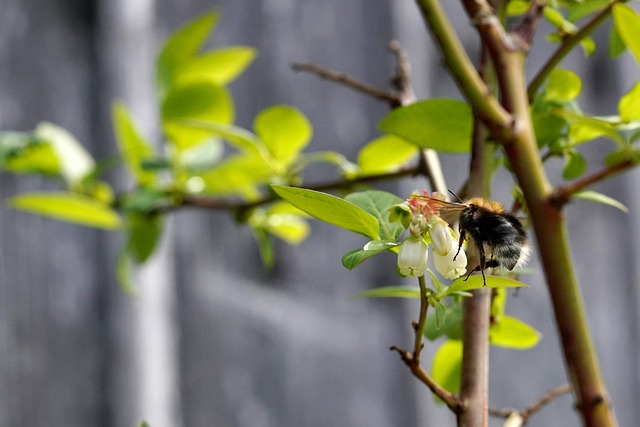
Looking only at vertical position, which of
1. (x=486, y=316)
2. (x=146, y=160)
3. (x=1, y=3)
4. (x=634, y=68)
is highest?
(x=1, y=3)

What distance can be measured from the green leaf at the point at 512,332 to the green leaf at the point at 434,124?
0.08m

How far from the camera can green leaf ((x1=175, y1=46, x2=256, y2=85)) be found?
1.75 feet

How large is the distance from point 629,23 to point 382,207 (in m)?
0.13

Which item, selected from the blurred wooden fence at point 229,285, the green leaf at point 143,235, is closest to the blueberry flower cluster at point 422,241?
the green leaf at point 143,235

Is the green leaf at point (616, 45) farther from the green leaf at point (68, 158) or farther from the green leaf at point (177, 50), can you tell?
the green leaf at point (68, 158)

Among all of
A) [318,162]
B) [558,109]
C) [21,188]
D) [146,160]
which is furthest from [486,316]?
[21,188]

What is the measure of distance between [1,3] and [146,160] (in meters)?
0.57

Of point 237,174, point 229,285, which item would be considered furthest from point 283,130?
point 229,285

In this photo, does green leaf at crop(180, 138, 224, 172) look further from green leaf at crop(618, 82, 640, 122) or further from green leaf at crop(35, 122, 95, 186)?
green leaf at crop(618, 82, 640, 122)

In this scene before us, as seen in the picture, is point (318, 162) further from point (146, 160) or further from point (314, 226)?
point (146, 160)

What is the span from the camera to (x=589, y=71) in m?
1.04

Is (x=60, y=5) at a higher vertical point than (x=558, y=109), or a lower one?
higher

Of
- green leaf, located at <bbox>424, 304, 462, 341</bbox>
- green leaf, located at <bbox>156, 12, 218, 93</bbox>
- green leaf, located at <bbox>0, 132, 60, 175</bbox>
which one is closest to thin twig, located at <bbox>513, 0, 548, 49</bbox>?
green leaf, located at <bbox>424, 304, 462, 341</bbox>

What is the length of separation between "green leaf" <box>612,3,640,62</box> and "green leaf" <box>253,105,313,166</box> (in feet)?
0.69
